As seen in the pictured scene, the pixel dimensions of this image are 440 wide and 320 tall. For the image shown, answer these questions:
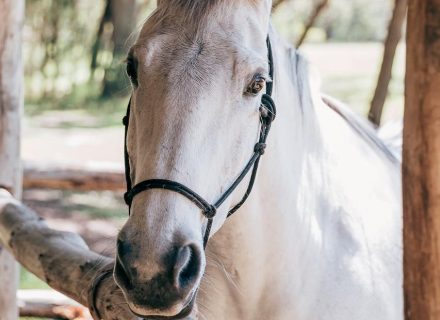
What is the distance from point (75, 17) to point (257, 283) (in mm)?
13413

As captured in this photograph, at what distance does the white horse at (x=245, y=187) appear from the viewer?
158 cm

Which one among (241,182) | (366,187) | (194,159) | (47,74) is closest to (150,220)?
(194,159)

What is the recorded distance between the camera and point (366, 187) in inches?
100

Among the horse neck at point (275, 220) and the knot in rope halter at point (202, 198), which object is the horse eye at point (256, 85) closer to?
the knot in rope halter at point (202, 198)

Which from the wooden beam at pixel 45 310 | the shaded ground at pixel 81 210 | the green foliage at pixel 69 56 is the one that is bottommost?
the green foliage at pixel 69 56

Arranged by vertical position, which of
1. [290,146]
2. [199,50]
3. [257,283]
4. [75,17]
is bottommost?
[75,17]

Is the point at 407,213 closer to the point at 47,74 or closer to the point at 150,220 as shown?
the point at 150,220

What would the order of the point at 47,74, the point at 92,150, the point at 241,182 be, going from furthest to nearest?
1. the point at 47,74
2. the point at 92,150
3. the point at 241,182

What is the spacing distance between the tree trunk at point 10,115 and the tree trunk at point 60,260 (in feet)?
0.50

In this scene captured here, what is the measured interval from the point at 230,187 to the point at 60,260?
1.03 m

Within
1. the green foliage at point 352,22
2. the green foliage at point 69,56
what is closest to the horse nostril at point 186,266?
the green foliage at point 69,56

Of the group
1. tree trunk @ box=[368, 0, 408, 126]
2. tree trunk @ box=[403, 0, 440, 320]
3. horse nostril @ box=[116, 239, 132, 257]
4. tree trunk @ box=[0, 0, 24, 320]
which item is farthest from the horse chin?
tree trunk @ box=[368, 0, 408, 126]

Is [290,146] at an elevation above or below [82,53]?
above

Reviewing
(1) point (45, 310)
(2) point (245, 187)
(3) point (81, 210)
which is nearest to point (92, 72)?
(3) point (81, 210)
